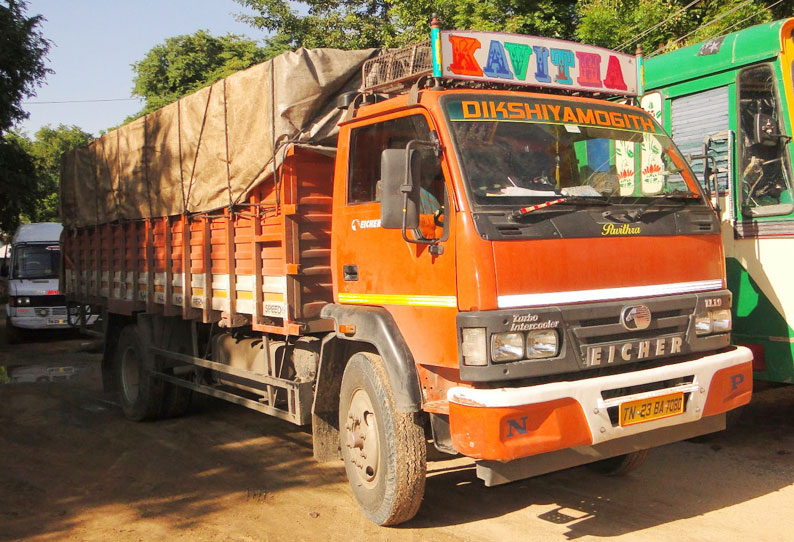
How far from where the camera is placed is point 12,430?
23.6ft

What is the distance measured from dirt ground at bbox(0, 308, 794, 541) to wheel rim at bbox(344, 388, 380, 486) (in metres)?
0.32

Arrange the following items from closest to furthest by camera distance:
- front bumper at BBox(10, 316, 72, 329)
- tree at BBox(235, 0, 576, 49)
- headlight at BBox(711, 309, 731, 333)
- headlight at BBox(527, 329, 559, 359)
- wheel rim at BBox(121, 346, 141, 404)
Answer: headlight at BBox(527, 329, 559, 359) → headlight at BBox(711, 309, 731, 333) → wheel rim at BBox(121, 346, 141, 404) → tree at BBox(235, 0, 576, 49) → front bumper at BBox(10, 316, 72, 329)

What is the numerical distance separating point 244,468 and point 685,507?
10.6 feet

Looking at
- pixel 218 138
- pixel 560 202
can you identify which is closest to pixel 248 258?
pixel 218 138

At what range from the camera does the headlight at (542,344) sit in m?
3.65

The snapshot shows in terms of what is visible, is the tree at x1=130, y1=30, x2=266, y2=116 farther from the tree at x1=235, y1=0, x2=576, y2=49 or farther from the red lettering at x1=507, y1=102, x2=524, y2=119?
the red lettering at x1=507, y1=102, x2=524, y2=119

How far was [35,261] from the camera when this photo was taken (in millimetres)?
15836

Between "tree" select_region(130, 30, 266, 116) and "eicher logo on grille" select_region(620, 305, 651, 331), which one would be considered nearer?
"eicher logo on grille" select_region(620, 305, 651, 331)

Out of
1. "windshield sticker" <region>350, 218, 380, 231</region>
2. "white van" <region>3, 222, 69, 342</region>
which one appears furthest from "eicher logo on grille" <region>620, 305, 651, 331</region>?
"white van" <region>3, 222, 69, 342</region>

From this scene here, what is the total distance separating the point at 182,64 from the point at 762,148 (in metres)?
19.7

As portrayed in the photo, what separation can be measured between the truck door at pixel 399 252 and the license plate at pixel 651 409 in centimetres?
93

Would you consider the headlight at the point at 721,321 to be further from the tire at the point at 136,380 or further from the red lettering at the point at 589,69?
the tire at the point at 136,380

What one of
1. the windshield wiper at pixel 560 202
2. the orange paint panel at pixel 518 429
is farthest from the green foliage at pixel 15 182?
the orange paint panel at pixel 518 429

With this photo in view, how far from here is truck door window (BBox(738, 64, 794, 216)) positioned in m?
5.14
